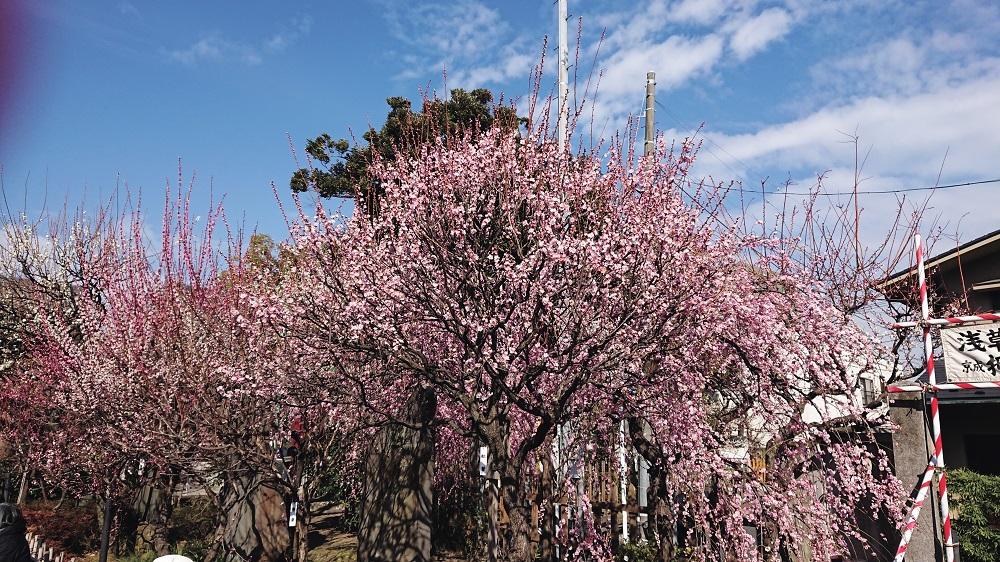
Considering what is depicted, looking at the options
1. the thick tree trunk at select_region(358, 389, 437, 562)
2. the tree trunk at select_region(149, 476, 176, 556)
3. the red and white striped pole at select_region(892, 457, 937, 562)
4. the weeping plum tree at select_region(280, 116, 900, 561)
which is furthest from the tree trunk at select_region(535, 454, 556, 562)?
the tree trunk at select_region(149, 476, 176, 556)

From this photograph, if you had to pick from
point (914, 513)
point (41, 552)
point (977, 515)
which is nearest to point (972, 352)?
point (914, 513)

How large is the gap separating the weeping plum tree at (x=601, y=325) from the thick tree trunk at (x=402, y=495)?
124 cm

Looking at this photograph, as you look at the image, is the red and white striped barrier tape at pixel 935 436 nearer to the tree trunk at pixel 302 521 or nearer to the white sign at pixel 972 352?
the white sign at pixel 972 352

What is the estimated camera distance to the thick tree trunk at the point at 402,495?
11391mm

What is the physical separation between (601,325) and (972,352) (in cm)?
462

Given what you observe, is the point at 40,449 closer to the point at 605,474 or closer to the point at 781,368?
the point at 605,474

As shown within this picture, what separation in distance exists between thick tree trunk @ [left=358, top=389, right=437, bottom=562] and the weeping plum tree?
1241mm

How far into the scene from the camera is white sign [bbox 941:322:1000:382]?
789 centimetres

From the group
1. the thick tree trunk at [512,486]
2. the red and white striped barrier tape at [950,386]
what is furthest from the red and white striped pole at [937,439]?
the thick tree trunk at [512,486]

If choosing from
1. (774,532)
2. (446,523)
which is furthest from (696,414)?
(446,523)

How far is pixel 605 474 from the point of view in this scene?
1266cm

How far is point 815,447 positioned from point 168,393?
11352mm

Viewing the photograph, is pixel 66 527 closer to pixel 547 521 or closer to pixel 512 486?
pixel 547 521

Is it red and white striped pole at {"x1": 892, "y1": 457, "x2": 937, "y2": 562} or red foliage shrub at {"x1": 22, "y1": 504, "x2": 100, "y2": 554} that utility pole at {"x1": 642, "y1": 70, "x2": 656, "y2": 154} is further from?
red foliage shrub at {"x1": 22, "y1": 504, "x2": 100, "y2": 554}
